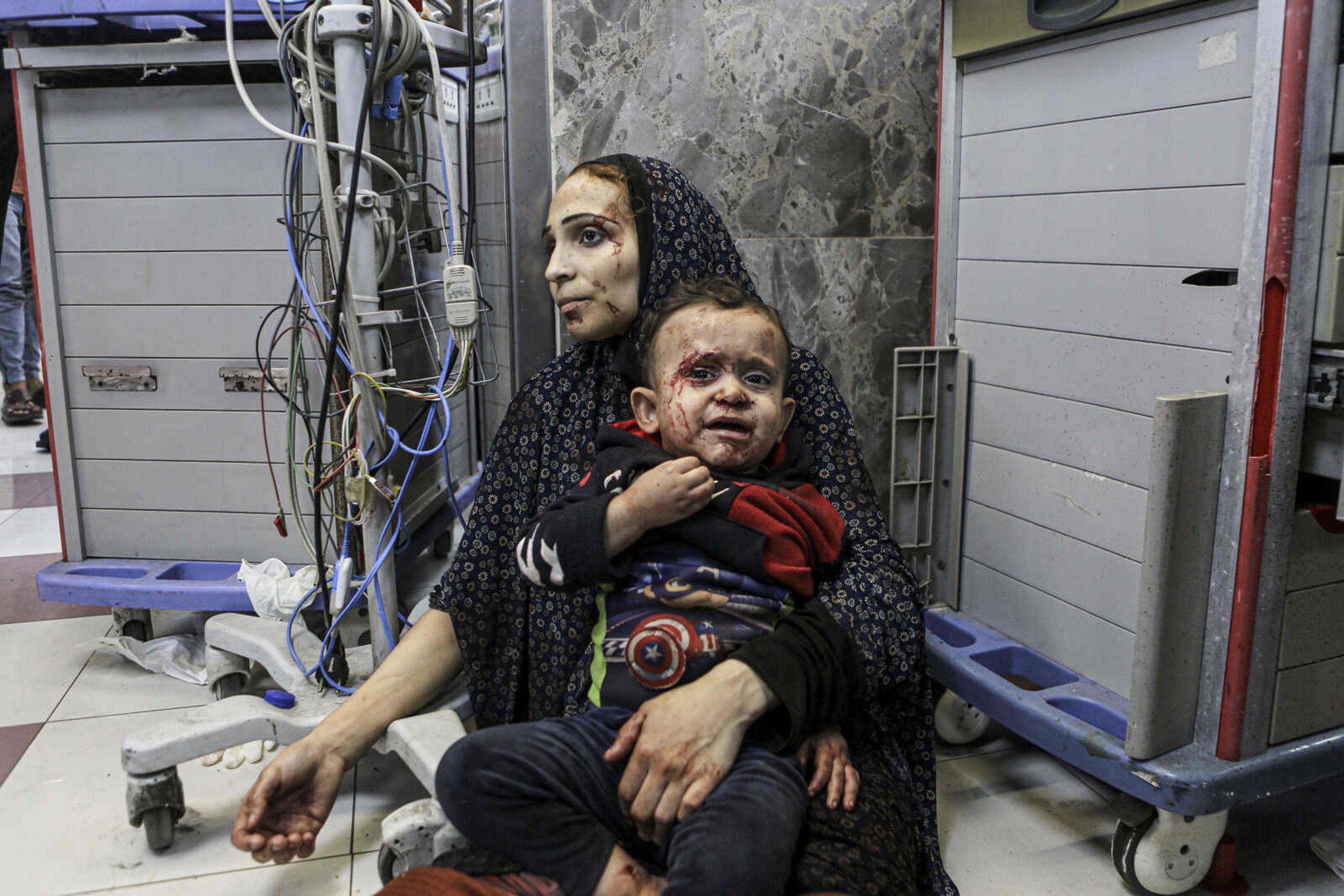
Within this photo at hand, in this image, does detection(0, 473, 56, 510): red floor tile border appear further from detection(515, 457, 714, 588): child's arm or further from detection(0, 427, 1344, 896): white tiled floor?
detection(515, 457, 714, 588): child's arm

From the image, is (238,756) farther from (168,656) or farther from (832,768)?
(832,768)

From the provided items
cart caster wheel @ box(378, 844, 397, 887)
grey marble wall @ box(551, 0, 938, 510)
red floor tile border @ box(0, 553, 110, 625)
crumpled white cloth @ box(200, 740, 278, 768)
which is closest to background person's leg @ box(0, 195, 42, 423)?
red floor tile border @ box(0, 553, 110, 625)

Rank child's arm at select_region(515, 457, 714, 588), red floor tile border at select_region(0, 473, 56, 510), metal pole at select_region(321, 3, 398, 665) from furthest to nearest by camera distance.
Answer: red floor tile border at select_region(0, 473, 56, 510)
metal pole at select_region(321, 3, 398, 665)
child's arm at select_region(515, 457, 714, 588)

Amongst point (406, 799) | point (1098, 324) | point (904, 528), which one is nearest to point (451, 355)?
point (406, 799)

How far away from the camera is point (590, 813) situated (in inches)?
47.7

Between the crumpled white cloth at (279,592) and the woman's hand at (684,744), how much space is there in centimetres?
108

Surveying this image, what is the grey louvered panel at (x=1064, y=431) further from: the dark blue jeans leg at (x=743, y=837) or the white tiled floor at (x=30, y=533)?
the white tiled floor at (x=30, y=533)

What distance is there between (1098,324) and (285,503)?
5.57ft

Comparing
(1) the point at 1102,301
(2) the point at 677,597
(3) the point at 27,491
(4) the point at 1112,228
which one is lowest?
(3) the point at 27,491

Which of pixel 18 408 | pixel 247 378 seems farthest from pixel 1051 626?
pixel 18 408

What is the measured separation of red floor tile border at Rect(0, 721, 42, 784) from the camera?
1.90 metres

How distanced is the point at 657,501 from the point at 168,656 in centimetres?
154

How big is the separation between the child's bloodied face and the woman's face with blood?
0.50 ft

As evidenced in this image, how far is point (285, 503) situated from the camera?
7.66 ft
